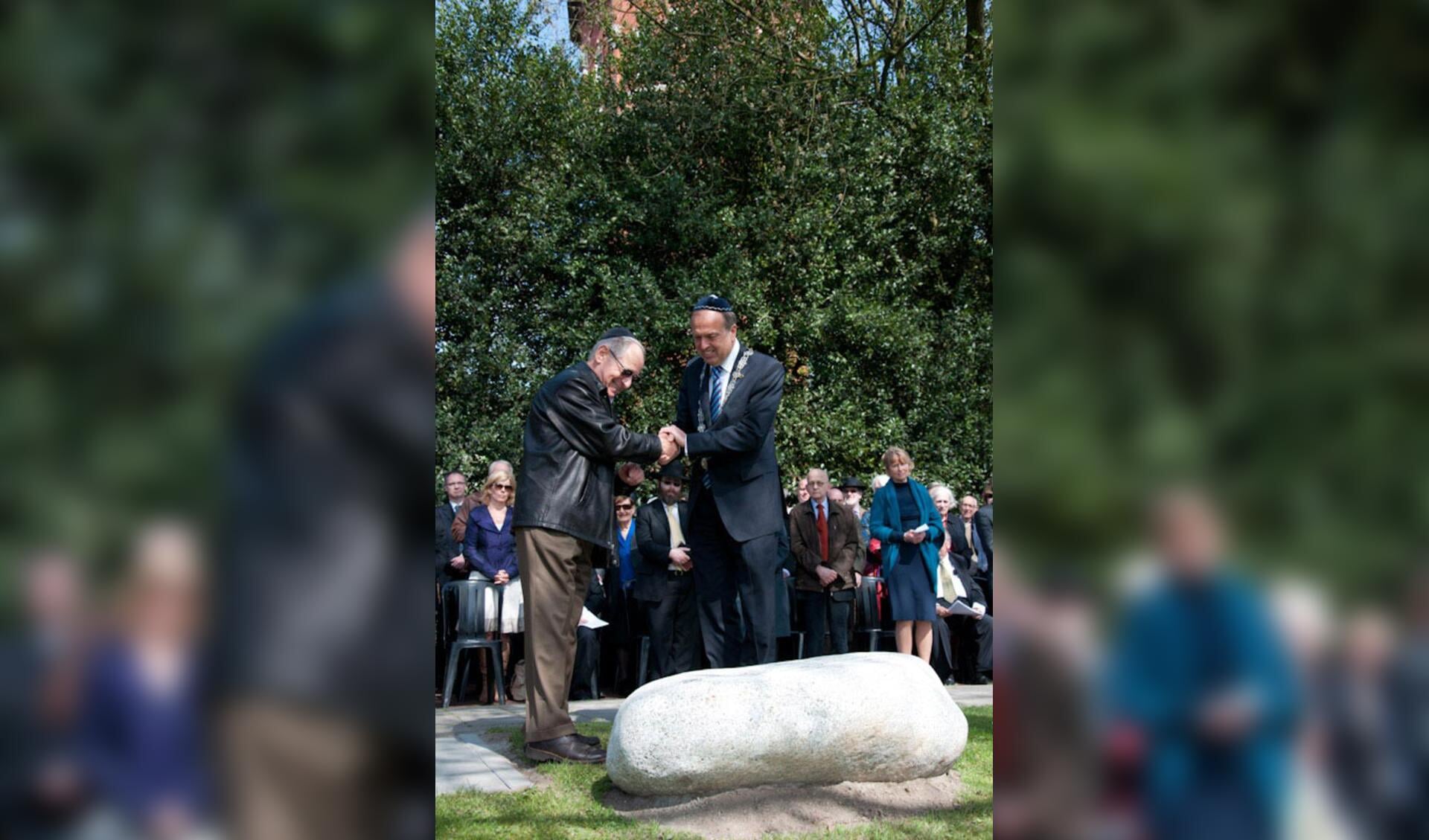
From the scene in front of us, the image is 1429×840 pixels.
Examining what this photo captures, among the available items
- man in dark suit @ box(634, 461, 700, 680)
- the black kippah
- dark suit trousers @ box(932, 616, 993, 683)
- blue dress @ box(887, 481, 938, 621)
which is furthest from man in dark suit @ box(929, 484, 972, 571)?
the black kippah

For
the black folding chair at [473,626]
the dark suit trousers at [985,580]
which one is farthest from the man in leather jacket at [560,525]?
the dark suit trousers at [985,580]

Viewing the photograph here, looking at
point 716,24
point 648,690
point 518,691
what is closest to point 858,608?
point 518,691

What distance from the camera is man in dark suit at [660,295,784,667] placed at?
20.8ft

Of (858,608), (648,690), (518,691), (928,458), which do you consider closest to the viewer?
(648,690)

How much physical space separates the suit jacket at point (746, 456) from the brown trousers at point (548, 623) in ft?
2.73

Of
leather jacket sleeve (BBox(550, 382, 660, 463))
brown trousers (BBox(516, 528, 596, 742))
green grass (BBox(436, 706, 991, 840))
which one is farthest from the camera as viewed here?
leather jacket sleeve (BBox(550, 382, 660, 463))

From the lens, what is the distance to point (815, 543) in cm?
1085

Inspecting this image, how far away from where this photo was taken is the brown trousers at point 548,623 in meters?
5.93

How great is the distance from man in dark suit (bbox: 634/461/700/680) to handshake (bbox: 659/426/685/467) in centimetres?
341
